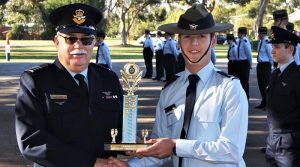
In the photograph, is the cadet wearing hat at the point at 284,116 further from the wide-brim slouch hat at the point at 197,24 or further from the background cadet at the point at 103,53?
the background cadet at the point at 103,53

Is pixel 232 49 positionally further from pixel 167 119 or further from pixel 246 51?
pixel 167 119

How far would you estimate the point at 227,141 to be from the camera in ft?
9.93

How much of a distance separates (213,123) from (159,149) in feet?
1.11

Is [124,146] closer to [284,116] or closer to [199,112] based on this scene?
[199,112]

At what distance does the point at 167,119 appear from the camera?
3.35 m

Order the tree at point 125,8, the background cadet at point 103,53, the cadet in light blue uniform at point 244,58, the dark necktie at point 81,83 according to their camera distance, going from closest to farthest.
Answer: the dark necktie at point 81,83
the cadet in light blue uniform at point 244,58
the background cadet at point 103,53
the tree at point 125,8

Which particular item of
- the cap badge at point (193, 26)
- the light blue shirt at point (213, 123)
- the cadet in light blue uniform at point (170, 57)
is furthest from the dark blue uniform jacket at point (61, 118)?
the cadet in light blue uniform at point (170, 57)

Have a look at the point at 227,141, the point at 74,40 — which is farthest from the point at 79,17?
the point at 227,141

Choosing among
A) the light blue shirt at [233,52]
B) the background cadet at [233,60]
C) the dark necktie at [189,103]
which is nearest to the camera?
the dark necktie at [189,103]

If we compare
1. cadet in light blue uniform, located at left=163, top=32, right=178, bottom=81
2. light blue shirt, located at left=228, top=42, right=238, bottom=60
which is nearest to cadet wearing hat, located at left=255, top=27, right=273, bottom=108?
light blue shirt, located at left=228, top=42, right=238, bottom=60

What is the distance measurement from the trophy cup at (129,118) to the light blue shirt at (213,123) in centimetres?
23

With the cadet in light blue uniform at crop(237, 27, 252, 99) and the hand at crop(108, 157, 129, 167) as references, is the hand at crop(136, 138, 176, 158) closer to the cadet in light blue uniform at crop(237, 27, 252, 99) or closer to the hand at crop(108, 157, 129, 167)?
the hand at crop(108, 157, 129, 167)

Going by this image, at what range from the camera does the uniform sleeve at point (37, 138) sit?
121 inches

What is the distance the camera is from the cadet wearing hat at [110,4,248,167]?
3.05m
